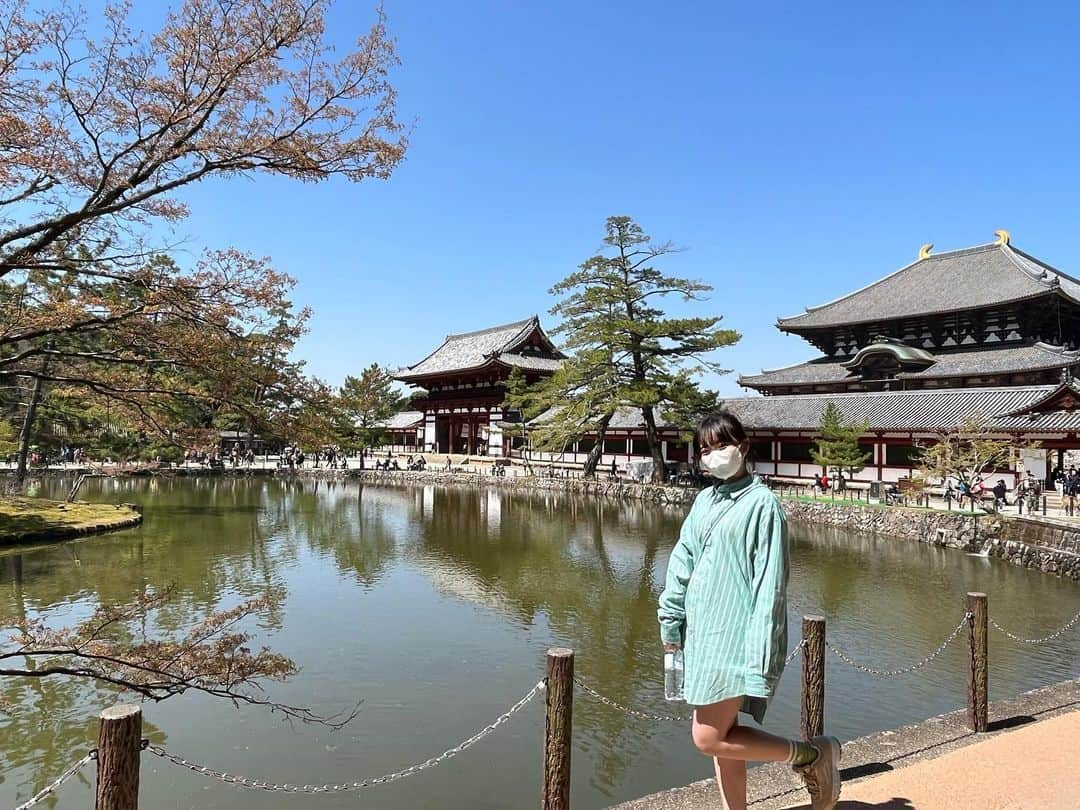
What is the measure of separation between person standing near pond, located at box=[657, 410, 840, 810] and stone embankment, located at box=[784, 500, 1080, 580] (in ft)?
44.0

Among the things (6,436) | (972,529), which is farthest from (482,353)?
(972,529)

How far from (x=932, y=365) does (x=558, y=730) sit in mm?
26501

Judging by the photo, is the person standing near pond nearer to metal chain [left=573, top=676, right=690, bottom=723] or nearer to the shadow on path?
the shadow on path

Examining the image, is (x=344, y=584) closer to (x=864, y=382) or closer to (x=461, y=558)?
(x=461, y=558)

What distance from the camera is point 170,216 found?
15.3ft

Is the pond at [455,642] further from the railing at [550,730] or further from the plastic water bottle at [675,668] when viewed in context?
the plastic water bottle at [675,668]

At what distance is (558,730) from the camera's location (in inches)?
140

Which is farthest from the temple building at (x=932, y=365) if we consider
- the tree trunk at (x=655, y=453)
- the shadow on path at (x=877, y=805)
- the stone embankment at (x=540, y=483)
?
the shadow on path at (x=877, y=805)

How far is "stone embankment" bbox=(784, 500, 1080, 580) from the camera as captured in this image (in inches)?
502

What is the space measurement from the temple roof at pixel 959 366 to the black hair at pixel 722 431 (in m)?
23.9

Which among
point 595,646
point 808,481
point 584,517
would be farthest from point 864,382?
point 595,646

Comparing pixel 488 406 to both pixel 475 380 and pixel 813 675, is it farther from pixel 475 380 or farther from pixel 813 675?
pixel 813 675

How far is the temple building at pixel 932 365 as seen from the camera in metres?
20.5

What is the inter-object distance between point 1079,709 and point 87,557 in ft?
52.0
